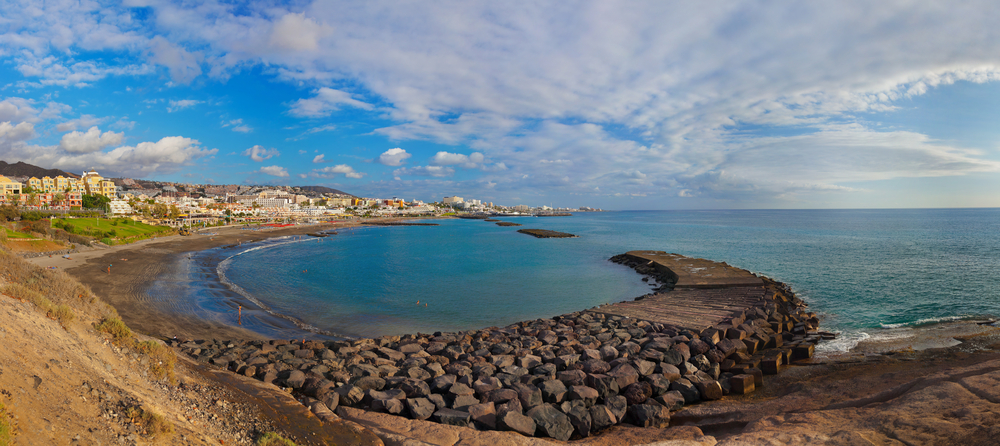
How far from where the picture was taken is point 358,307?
1864 centimetres

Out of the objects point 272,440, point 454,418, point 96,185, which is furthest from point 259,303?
point 96,185

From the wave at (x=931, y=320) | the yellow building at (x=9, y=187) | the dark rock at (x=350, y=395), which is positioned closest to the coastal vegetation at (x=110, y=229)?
the yellow building at (x=9, y=187)

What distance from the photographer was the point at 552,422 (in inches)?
278

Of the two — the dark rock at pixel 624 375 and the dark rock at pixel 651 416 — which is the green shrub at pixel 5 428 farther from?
the dark rock at pixel 624 375

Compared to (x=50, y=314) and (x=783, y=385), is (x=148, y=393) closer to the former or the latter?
(x=50, y=314)

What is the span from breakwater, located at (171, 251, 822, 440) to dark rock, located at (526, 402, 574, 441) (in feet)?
0.06

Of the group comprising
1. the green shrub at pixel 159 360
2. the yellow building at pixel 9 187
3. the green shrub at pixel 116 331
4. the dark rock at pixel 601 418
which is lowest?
the dark rock at pixel 601 418

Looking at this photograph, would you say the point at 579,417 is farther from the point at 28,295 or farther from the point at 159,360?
the point at 28,295

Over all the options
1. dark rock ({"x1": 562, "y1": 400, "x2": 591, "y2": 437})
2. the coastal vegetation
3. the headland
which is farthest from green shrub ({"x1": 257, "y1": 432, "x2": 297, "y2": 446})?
the coastal vegetation

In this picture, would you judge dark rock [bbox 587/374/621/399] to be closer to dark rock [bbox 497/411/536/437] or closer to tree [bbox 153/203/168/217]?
dark rock [bbox 497/411/536/437]

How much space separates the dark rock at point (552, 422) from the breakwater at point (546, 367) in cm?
2

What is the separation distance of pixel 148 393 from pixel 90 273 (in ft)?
87.4

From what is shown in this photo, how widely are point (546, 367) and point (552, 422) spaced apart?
212 cm

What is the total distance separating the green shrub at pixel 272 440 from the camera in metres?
5.15
